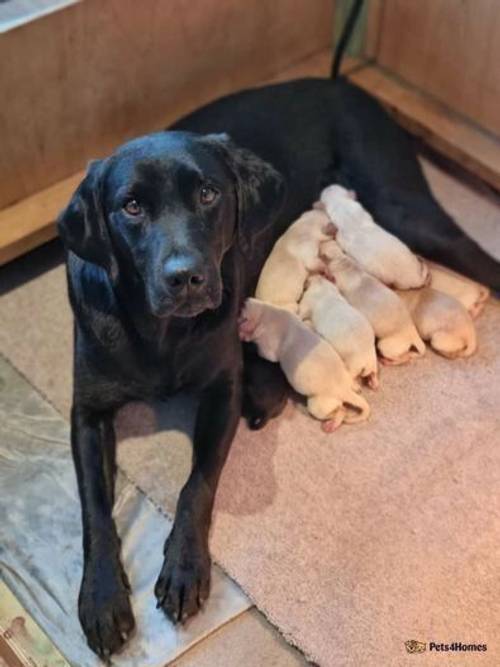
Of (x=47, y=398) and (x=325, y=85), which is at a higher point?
(x=325, y=85)

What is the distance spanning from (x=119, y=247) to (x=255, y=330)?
17.7 inches

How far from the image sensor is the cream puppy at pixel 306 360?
1.98 m

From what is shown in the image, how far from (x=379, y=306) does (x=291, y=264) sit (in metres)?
0.21

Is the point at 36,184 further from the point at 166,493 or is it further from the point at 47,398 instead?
the point at 166,493

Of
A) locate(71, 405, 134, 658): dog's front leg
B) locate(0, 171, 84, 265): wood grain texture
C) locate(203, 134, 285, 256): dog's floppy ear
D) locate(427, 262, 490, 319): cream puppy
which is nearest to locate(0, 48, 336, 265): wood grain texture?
locate(0, 171, 84, 265): wood grain texture

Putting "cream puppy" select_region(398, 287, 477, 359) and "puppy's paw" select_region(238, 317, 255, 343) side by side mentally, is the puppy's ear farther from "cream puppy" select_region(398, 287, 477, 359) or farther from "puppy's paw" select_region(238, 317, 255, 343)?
"cream puppy" select_region(398, 287, 477, 359)

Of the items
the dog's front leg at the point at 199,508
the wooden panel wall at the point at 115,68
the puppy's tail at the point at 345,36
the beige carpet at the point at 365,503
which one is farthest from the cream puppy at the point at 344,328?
the puppy's tail at the point at 345,36

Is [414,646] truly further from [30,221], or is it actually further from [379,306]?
[30,221]

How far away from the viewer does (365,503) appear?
1.91 meters

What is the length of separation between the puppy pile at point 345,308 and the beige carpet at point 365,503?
7cm

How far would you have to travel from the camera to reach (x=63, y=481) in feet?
6.42

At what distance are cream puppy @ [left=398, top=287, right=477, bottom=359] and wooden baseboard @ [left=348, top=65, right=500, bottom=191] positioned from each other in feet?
1.52

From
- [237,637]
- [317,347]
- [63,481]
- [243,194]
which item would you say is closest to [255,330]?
[317,347]

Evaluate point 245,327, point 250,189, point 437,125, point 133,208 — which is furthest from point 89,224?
point 437,125
